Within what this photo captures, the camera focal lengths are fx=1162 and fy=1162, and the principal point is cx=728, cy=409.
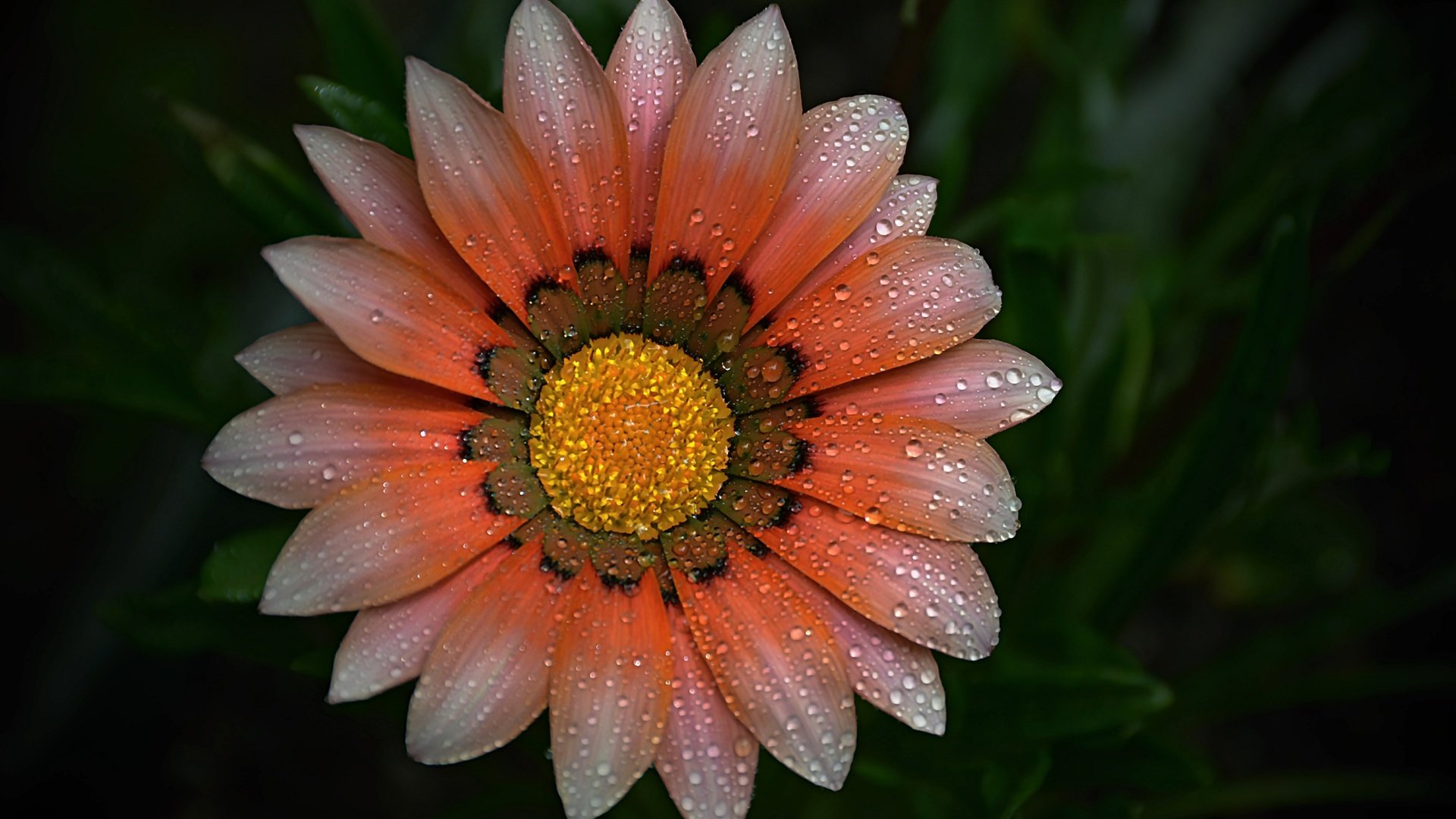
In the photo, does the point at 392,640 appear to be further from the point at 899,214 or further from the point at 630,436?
the point at 899,214

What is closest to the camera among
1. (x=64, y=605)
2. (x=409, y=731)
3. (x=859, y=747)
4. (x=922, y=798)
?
(x=409, y=731)

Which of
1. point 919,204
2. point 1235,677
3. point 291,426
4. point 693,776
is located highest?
point 919,204

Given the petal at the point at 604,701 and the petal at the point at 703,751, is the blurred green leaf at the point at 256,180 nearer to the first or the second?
the petal at the point at 604,701

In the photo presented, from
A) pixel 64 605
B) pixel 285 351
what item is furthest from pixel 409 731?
pixel 64 605

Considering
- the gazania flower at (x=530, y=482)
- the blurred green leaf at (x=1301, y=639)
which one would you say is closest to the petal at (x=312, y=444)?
the gazania flower at (x=530, y=482)

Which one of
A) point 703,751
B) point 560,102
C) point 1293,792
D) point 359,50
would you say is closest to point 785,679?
point 703,751

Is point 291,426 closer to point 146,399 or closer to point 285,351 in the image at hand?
point 285,351

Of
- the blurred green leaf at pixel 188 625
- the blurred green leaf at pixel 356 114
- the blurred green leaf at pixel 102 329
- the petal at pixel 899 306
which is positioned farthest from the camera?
the blurred green leaf at pixel 102 329

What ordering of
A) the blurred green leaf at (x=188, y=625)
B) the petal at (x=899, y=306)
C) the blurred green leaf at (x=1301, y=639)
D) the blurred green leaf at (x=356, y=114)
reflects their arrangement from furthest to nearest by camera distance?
the blurred green leaf at (x=1301, y=639), the blurred green leaf at (x=188, y=625), the blurred green leaf at (x=356, y=114), the petal at (x=899, y=306)

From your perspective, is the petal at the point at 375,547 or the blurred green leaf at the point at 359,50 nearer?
the petal at the point at 375,547
